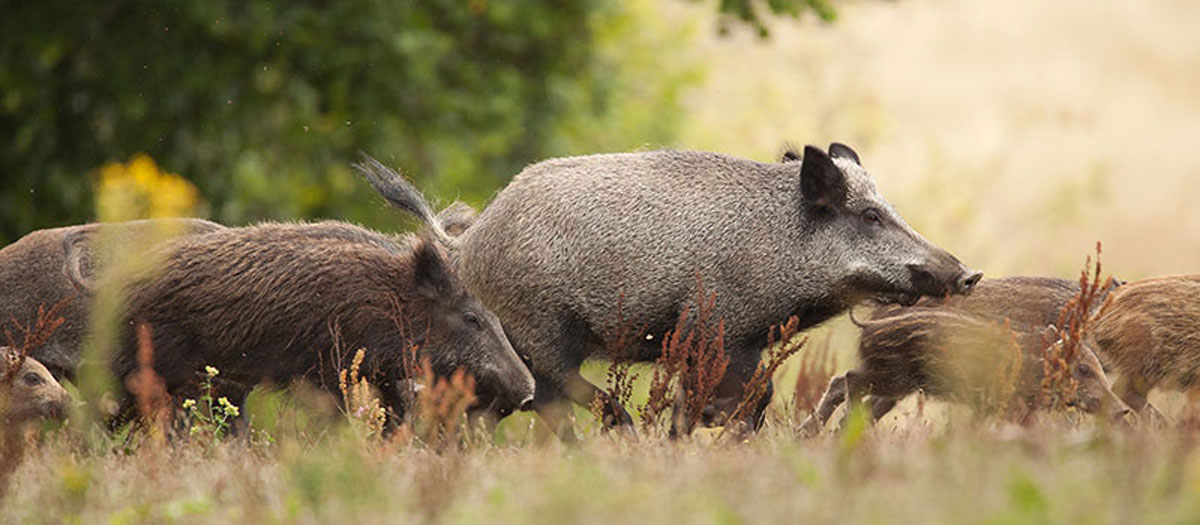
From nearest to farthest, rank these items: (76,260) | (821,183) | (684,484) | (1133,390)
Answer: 1. (684,484)
2. (821,183)
3. (1133,390)
4. (76,260)

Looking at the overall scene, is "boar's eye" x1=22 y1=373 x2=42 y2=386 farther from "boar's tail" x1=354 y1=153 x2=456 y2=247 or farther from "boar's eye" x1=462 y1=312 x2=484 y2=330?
"boar's eye" x1=462 y1=312 x2=484 y2=330

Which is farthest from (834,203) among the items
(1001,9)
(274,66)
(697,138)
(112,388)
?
(1001,9)

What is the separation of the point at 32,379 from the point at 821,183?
3907 millimetres

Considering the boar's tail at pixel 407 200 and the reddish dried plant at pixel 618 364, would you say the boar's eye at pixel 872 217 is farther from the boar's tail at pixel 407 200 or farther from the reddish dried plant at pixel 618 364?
the boar's tail at pixel 407 200

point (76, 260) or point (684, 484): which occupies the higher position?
point (684, 484)

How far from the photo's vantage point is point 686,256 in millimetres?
7777

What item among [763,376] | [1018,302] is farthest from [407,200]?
[1018,302]

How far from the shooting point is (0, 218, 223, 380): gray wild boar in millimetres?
8688

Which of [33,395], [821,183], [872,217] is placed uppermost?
[821,183]

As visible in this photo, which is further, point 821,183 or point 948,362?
point 821,183

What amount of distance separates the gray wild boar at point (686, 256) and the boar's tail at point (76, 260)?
205cm

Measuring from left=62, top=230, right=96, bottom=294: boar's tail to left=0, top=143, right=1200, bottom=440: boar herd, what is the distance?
0.02 meters

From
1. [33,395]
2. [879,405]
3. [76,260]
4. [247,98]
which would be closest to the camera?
[33,395]

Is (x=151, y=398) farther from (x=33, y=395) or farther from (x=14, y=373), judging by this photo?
(x=33, y=395)
